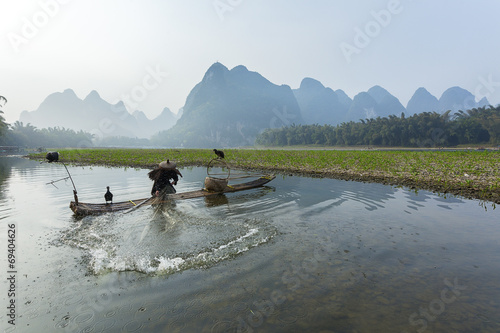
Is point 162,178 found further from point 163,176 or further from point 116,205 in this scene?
point 116,205

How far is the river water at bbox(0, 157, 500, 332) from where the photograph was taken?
3812 mm

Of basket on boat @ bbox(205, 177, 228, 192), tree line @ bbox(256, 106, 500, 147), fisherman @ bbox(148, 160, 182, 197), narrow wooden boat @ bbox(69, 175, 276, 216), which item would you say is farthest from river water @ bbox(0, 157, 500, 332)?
tree line @ bbox(256, 106, 500, 147)

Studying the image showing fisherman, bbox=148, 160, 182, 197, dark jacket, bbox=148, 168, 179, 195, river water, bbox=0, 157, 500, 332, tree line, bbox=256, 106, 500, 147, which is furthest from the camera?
tree line, bbox=256, 106, 500, 147

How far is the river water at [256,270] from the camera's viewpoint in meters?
3.81

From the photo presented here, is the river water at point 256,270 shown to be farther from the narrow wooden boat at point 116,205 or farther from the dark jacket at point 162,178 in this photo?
the dark jacket at point 162,178

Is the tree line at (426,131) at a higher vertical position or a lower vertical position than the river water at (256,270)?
higher

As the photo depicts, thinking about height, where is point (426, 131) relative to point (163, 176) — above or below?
above

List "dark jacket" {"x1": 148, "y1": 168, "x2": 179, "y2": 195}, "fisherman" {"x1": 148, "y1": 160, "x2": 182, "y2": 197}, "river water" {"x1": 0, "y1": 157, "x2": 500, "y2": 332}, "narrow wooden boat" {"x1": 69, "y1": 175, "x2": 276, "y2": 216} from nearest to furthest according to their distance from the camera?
1. "river water" {"x1": 0, "y1": 157, "x2": 500, "y2": 332}
2. "narrow wooden boat" {"x1": 69, "y1": 175, "x2": 276, "y2": 216}
3. "fisherman" {"x1": 148, "y1": 160, "x2": 182, "y2": 197}
4. "dark jacket" {"x1": 148, "y1": 168, "x2": 179, "y2": 195}

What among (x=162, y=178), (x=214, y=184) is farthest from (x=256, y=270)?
(x=214, y=184)

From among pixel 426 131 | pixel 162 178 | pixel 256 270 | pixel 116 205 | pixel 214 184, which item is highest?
pixel 426 131

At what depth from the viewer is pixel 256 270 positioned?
5.27 meters

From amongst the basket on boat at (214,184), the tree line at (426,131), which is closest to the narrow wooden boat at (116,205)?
the basket on boat at (214,184)

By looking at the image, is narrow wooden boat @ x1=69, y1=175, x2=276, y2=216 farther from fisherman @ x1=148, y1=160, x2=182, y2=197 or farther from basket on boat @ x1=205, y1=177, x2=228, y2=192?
fisherman @ x1=148, y1=160, x2=182, y2=197

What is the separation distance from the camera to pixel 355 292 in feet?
14.7
